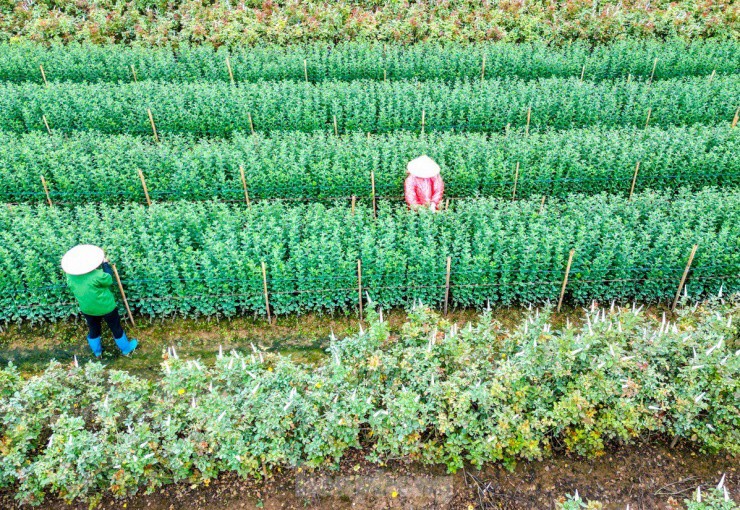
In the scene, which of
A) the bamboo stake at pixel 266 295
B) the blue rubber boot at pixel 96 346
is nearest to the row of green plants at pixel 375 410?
the blue rubber boot at pixel 96 346

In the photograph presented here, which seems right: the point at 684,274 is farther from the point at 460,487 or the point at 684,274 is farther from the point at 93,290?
the point at 93,290

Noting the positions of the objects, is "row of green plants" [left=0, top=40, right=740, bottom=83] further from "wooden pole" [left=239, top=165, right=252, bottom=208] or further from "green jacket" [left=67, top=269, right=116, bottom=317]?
"green jacket" [left=67, top=269, right=116, bottom=317]

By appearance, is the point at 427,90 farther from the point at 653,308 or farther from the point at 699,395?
the point at 699,395

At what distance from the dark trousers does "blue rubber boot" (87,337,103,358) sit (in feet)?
0.21

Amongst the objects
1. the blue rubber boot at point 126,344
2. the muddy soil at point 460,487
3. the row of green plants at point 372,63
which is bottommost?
the muddy soil at point 460,487

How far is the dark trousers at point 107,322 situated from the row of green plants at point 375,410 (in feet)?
3.93

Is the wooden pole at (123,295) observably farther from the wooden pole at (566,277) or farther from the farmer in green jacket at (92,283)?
the wooden pole at (566,277)

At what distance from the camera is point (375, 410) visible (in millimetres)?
6656

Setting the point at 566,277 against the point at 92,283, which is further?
the point at 566,277

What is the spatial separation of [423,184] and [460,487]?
16.4ft

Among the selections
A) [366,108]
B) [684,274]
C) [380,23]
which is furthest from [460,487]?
[380,23]

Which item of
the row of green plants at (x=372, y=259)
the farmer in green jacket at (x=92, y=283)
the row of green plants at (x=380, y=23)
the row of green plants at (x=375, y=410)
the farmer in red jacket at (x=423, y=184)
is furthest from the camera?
the row of green plants at (x=380, y=23)

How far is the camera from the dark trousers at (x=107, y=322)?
8141 mm

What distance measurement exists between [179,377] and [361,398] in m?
2.12
